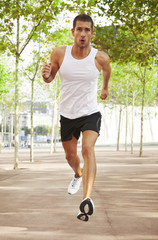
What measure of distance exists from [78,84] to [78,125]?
0.53m

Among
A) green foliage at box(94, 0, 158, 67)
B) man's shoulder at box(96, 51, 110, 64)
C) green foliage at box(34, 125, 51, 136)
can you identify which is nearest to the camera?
man's shoulder at box(96, 51, 110, 64)

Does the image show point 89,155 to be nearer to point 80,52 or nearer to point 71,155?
point 71,155

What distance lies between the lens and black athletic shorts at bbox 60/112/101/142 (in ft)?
17.2

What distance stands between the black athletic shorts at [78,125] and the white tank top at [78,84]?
0.23 ft

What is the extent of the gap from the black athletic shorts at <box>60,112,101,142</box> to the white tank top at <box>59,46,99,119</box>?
71mm

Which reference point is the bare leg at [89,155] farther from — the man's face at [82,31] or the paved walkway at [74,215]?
the man's face at [82,31]

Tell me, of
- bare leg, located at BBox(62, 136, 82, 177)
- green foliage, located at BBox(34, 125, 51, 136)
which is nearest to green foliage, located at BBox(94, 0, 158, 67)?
bare leg, located at BBox(62, 136, 82, 177)

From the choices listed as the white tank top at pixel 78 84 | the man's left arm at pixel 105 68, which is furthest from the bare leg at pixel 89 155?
→ the man's left arm at pixel 105 68

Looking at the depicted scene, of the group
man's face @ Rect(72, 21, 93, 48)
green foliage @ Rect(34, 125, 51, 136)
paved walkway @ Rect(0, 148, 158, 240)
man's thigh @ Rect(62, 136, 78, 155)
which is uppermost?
man's face @ Rect(72, 21, 93, 48)

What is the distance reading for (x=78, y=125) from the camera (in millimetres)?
5422

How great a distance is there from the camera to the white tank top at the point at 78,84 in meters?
5.10

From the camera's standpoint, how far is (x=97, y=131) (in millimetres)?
5273

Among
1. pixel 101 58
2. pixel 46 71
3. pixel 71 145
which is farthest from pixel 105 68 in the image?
pixel 71 145

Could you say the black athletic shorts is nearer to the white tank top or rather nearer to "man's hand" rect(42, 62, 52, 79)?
the white tank top
